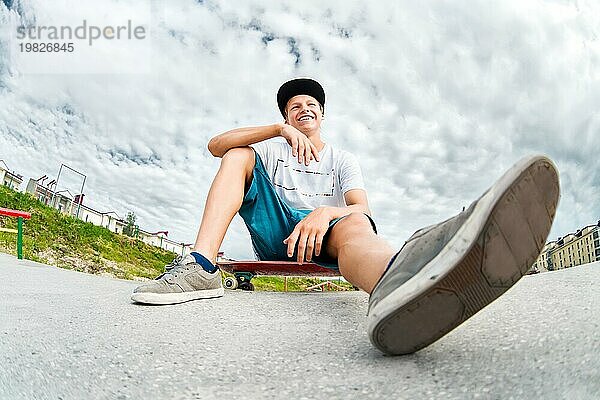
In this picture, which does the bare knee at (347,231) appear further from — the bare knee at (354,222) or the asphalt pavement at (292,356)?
the asphalt pavement at (292,356)

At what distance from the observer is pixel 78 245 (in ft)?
22.3

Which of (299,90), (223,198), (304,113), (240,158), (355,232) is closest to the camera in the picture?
(355,232)

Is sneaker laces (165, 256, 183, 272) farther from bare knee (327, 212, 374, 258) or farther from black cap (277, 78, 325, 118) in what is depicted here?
black cap (277, 78, 325, 118)

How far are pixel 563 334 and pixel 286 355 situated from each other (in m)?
0.47

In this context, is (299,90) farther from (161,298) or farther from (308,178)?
(161,298)

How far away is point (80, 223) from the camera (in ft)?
24.2

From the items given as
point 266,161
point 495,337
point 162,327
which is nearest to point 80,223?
point 266,161

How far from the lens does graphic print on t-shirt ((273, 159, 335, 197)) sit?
1.82 m

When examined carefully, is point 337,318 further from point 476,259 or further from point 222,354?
point 476,259

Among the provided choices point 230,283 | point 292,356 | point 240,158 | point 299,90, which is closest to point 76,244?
point 230,283

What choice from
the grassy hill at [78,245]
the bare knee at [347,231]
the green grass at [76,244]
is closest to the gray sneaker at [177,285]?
the bare knee at [347,231]

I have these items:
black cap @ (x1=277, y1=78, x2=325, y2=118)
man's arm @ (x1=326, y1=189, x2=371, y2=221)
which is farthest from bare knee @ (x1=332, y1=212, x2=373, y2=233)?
black cap @ (x1=277, y1=78, x2=325, y2=118)

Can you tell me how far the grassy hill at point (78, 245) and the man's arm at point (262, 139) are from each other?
3.74m

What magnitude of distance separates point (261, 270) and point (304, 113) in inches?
28.4
